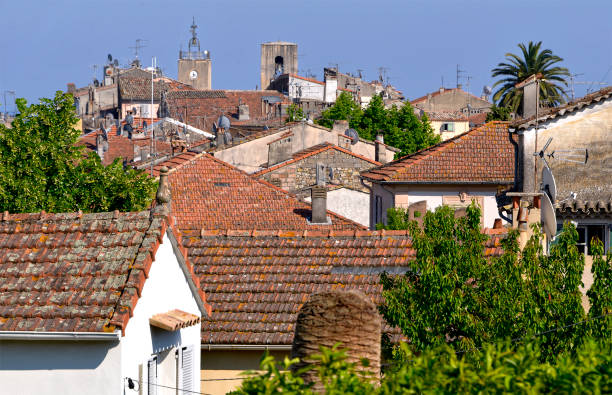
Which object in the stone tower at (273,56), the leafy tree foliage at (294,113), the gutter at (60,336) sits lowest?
the gutter at (60,336)

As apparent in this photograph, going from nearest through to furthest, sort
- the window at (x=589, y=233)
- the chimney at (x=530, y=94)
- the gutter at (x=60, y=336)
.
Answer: the gutter at (x=60, y=336) → the window at (x=589, y=233) → the chimney at (x=530, y=94)

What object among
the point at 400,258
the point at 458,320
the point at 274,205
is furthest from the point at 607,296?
the point at 274,205

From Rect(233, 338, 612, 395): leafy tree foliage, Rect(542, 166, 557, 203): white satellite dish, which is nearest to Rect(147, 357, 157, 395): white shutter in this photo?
Rect(233, 338, 612, 395): leafy tree foliage

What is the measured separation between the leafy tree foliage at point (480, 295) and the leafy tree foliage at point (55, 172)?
10377mm

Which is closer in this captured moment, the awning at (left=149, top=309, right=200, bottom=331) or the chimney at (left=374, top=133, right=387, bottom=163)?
the awning at (left=149, top=309, right=200, bottom=331)

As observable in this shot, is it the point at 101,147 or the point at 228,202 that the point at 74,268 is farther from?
the point at 101,147

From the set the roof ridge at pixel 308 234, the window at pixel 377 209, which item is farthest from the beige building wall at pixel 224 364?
the window at pixel 377 209

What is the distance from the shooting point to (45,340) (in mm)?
12688

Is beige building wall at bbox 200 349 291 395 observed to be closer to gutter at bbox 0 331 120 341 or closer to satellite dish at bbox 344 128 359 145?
gutter at bbox 0 331 120 341

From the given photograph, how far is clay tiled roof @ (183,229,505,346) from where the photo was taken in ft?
55.1

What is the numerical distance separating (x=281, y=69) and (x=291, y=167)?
8030cm

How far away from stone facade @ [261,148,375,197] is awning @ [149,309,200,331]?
3026cm

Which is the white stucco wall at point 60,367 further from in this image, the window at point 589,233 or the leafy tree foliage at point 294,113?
the leafy tree foliage at point 294,113

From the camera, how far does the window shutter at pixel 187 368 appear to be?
1512cm
